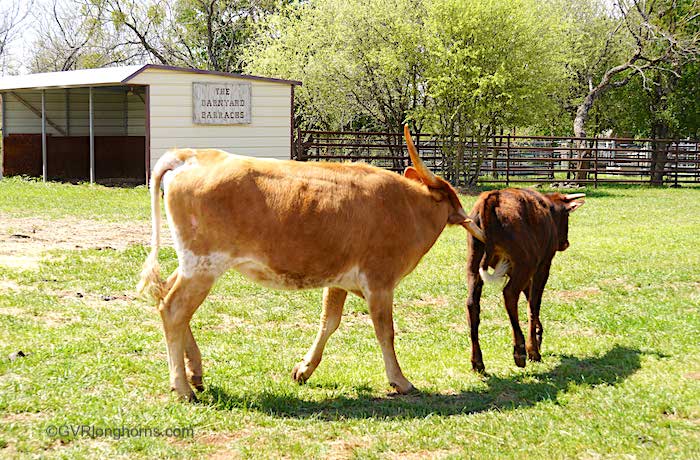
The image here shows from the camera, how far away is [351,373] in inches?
239

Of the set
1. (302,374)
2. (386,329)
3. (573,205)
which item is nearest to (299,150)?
(573,205)

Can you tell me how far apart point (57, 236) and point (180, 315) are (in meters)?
7.87

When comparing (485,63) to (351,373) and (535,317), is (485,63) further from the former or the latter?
(351,373)

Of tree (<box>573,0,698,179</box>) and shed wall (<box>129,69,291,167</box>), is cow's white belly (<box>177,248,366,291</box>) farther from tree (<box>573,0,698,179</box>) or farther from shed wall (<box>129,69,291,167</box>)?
tree (<box>573,0,698,179</box>)

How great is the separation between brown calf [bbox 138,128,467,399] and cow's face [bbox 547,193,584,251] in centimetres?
187

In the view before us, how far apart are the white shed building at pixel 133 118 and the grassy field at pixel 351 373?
11877 mm

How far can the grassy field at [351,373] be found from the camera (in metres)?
4.60

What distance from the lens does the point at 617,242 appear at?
13.8 metres

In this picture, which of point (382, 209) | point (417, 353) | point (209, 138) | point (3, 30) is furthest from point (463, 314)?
point (3, 30)

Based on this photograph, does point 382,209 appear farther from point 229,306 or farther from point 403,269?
point 229,306

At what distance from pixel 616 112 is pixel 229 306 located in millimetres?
34062

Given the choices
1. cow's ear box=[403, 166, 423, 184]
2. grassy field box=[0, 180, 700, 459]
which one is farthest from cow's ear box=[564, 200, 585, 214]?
cow's ear box=[403, 166, 423, 184]

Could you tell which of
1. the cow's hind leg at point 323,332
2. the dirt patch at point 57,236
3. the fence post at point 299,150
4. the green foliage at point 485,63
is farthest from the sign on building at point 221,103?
the cow's hind leg at point 323,332

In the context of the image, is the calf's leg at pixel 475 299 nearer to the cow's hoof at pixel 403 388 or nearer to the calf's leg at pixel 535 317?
the calf's leg at pixel 535 317
